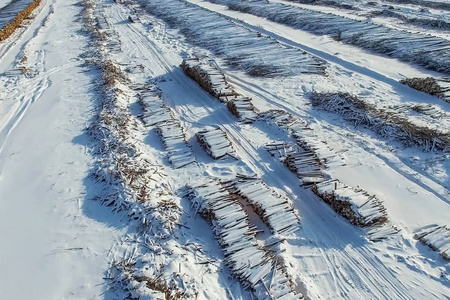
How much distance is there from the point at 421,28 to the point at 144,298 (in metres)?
17.8

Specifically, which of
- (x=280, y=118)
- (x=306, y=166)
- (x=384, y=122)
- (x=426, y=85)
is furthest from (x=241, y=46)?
(x=306, y=166)

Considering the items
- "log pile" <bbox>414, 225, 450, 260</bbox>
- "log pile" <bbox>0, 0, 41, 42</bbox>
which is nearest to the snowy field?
"log pile" <bbox>414, 225, 450, 260</bbox>

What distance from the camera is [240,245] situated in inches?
242

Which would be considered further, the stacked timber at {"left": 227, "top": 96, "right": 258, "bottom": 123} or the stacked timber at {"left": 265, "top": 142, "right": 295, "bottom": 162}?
the stacked timber at {"left": 227, "top": 96, "right": 258, "bottom": 123}

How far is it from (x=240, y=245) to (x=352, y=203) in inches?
91.8

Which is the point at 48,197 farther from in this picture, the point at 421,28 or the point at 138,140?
the point at 421,28

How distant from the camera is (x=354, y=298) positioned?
541cm

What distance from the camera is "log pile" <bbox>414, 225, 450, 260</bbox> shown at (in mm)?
5886

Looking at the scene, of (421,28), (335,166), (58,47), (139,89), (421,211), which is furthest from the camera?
(58,47)

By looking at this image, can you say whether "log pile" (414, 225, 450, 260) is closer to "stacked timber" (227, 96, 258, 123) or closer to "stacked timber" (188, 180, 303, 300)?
"stacked timber" (188, 180, 303, 300)

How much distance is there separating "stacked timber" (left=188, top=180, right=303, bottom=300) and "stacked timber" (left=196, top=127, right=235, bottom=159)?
1.21 meters

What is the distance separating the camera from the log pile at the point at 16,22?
20784 millimetres

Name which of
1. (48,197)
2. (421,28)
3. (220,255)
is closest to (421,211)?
(220,255)

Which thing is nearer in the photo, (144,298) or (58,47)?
(144,298)
